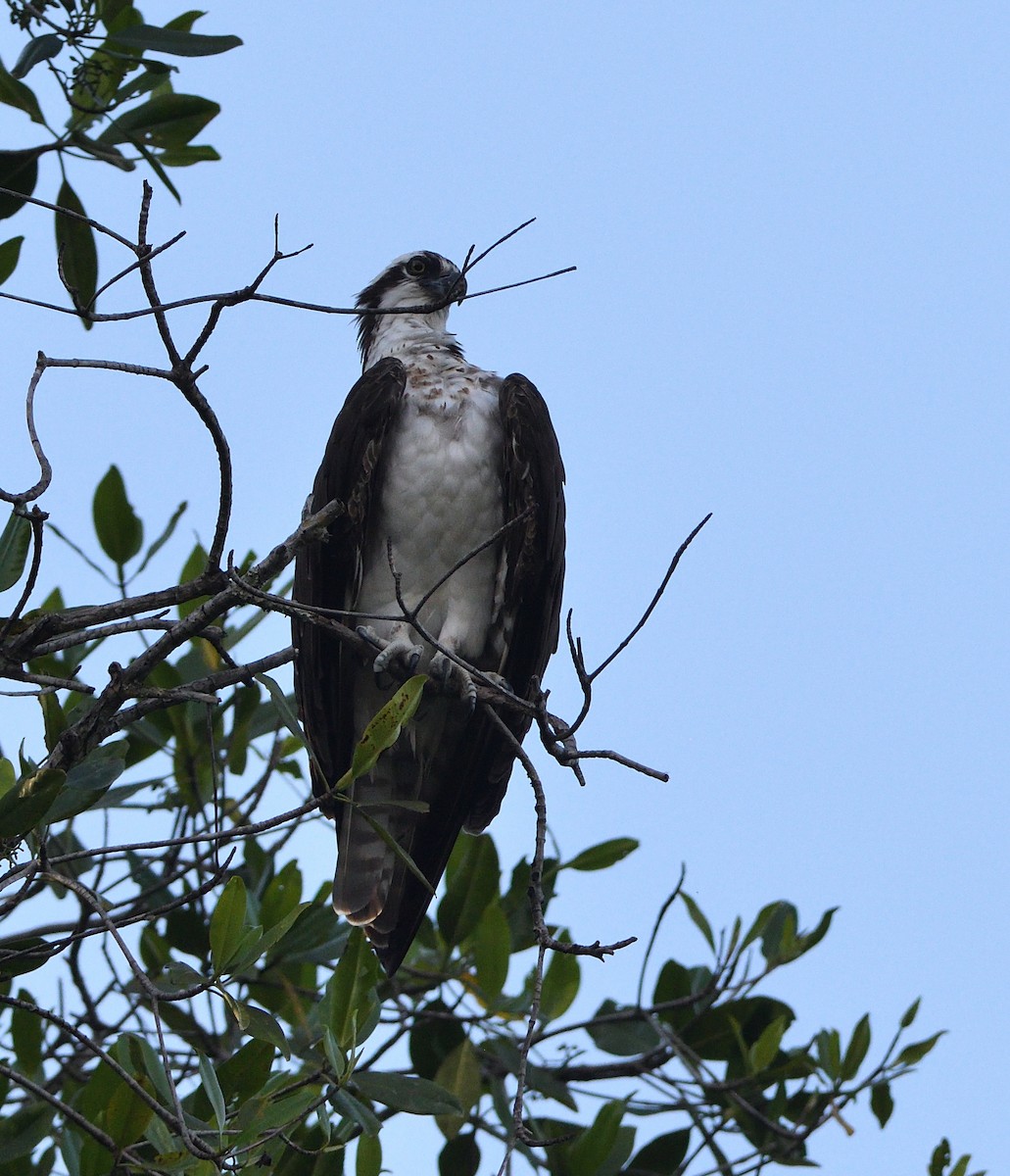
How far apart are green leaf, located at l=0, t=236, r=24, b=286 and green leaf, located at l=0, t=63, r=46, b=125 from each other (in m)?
0.32

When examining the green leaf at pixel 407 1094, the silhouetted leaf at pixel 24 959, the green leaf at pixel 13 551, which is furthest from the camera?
the green leaf at pixel 407 1094

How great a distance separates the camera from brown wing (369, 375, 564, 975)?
4.50 meters

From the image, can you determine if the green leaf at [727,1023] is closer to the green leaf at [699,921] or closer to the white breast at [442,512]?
the green leaf at [699,921]

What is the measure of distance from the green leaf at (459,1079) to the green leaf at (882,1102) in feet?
4.41

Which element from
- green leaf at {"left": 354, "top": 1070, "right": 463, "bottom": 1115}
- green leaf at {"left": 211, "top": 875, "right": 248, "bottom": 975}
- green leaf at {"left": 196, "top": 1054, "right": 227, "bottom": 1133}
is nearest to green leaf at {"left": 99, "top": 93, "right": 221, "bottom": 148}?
green leaf at {"left": 211, "top": 875, "right": 248, "bottom": 975}

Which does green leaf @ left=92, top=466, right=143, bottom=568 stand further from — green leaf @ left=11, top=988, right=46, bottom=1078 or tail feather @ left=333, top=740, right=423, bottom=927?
green leaf @ left=11, top=988, right=46, bottom=1078

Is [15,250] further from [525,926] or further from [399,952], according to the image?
[525,926]

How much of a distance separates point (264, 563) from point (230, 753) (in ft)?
5.63

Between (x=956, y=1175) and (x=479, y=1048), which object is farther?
(x=479, y=1048)

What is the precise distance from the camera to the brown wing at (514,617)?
4.50 metres

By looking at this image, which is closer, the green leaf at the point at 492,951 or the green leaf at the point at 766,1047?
the green leaf at the point at 492,951

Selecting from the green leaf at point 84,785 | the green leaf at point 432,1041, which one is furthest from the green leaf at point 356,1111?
the green leaf at point 432,1041

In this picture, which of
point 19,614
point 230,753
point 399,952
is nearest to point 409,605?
point 230,753

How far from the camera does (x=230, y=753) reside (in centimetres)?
461
